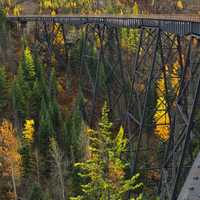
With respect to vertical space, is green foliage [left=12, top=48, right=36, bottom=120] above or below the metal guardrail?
below

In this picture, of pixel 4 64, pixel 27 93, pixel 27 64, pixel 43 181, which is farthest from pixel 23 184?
pixel 4 64

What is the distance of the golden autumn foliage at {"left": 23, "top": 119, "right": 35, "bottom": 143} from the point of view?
34.0 metres

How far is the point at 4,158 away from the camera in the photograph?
32.1 m

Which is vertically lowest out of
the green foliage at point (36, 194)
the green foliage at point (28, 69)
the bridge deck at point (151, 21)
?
the green foliage at point (36, 194)

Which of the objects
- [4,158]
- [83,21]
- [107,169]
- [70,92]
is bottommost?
[4,158]

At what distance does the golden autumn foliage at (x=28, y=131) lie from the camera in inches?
1337

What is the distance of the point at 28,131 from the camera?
3425cm

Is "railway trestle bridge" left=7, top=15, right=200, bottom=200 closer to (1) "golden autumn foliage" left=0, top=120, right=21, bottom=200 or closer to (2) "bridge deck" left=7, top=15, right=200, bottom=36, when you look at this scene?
(2) "bridge deck" left=7, top=15, right=200, bottom=36

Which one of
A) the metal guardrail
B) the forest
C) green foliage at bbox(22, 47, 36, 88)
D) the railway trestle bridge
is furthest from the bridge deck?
the metal guardrail

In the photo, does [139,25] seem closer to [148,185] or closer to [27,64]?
[148,185]

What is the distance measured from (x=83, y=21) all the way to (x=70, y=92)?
13.3 m

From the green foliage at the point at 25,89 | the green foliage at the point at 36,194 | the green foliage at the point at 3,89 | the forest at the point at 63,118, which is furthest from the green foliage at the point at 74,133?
the green foliage at the point at 3,89

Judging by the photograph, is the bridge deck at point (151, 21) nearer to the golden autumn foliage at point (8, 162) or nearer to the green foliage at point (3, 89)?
the green foliage at point (3, 89)

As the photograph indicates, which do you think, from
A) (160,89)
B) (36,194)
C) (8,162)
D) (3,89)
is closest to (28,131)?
(8,162)
